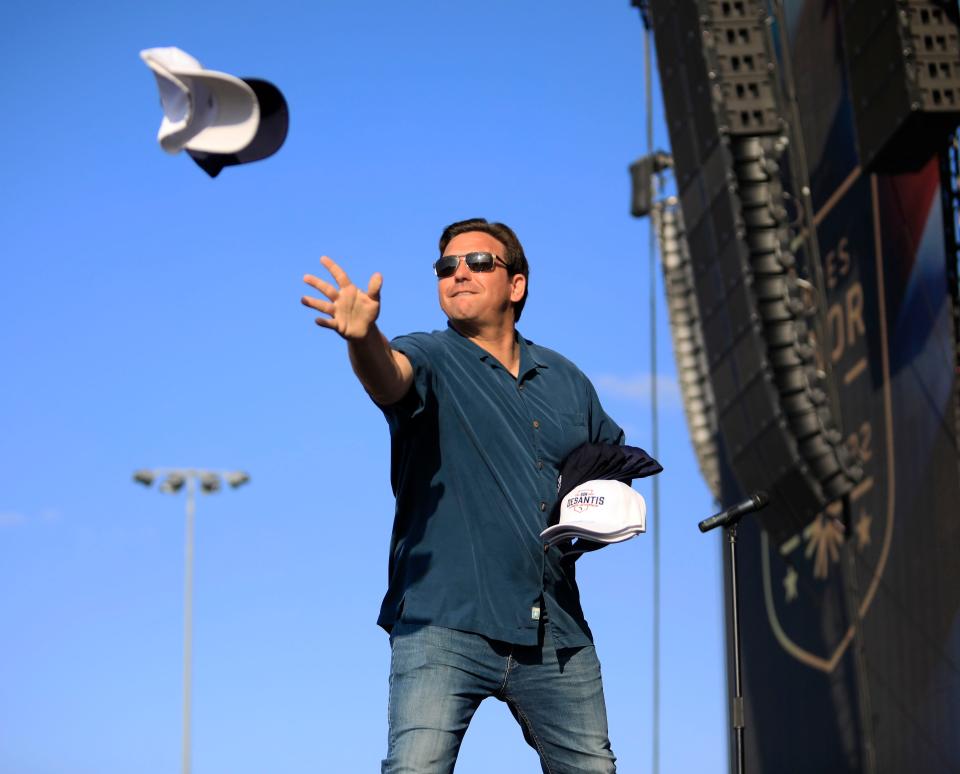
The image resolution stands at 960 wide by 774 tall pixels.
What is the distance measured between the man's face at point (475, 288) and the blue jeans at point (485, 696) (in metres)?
0.90

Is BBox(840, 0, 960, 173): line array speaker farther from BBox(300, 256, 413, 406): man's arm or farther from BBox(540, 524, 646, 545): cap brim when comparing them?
BBox(300, 256, 413, 406): man's arm

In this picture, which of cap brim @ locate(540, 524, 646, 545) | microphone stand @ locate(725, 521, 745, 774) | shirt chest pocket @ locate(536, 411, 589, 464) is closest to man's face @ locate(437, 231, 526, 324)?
shirt chest pocket @ locate(536, 411, 589, 464)

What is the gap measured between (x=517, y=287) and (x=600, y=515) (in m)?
0.80

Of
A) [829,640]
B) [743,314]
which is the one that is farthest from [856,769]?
[743,314]

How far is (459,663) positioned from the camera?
3.90 m

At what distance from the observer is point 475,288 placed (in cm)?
430

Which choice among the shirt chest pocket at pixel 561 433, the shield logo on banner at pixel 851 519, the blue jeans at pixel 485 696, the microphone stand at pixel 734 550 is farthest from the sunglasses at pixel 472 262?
the shield logo on banner at pixel 851 519

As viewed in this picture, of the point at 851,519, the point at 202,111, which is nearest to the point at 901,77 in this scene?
the point at 851,519

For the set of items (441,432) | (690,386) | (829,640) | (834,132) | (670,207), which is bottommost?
(441,432)

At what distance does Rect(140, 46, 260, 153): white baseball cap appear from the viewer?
12.7 feet

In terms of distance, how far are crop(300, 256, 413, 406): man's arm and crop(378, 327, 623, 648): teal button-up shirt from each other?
0.21 meters

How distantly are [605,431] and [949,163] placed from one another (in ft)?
31.6

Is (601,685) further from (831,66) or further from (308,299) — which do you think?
(831,66)

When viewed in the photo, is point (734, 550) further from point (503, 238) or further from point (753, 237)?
point (753, 237)
